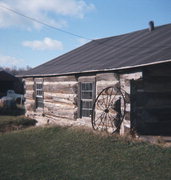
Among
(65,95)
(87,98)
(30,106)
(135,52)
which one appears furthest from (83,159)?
(30,106)

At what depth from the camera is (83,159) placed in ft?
27.2

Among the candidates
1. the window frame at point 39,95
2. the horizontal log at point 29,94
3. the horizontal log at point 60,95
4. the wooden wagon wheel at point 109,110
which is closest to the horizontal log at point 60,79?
the horizontal log at point 60,95

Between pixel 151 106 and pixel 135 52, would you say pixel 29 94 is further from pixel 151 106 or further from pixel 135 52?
pixel 151 106

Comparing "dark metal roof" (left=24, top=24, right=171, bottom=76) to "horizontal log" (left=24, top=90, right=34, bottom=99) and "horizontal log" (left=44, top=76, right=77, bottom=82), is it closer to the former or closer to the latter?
"horizontal log" (left=44, top=76, right=77, bottom=82)

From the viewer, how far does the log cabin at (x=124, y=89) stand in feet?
33.3

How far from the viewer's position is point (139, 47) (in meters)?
12.3

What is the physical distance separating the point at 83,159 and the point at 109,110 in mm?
3405

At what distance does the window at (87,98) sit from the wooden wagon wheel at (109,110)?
1.54 feet

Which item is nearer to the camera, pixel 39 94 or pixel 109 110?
pixel 109 110

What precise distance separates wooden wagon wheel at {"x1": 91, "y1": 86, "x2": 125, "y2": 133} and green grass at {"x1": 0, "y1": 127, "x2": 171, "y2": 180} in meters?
0.79

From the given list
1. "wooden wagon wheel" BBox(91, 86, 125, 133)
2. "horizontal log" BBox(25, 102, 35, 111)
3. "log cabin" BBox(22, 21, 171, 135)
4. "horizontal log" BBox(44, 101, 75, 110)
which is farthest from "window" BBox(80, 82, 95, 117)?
"horizontal log" BBox(25, 102, 35, 111)

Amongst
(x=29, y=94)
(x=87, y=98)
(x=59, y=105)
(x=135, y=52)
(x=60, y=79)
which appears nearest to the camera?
(x=135, y=52)

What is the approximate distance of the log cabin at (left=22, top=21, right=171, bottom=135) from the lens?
10156mm

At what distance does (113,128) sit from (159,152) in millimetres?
2949
